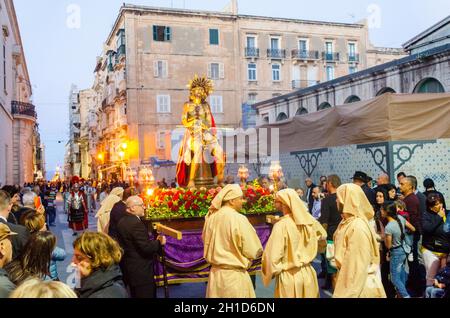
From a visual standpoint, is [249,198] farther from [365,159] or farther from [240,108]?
[240,108]

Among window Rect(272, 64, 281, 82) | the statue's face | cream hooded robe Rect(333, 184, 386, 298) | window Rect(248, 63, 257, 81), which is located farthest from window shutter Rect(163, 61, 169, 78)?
cream hooded robe Rect(333, 184, 386, 298)

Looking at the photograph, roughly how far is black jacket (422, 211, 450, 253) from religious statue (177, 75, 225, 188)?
5.09m

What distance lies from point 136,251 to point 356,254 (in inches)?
106

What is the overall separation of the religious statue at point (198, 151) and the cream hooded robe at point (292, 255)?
222 inches

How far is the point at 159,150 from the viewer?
125 ft

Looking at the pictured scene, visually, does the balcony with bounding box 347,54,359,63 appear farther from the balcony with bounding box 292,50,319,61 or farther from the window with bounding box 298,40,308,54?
the window with bounding box 298,40,308,54

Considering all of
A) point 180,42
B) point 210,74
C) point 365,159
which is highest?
point 180,42

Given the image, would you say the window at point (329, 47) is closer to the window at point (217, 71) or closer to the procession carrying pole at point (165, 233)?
the window at point (217, 71)

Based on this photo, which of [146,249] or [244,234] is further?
[146,249]
